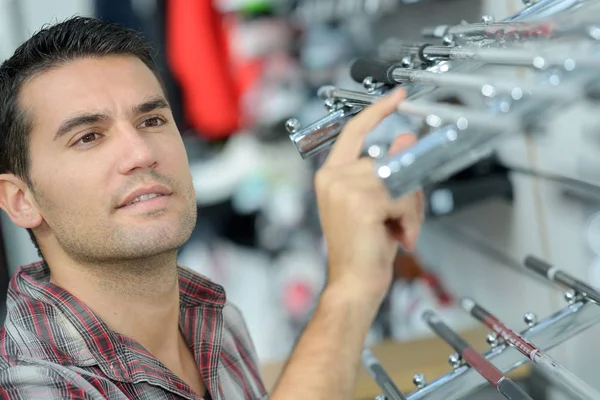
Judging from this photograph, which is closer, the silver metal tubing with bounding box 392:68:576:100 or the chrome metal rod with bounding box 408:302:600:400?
the silver metal tubing with bounding box 392:68:576:100

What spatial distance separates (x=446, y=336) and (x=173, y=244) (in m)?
0.45

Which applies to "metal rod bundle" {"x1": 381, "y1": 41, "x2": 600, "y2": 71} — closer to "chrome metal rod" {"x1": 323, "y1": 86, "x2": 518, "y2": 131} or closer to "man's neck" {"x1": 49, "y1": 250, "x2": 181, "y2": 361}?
"chrome metal rod" {"x1": 323, "y1": 86, "x2": 518, "y2": 131}

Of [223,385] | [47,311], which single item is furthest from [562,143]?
[47,311]

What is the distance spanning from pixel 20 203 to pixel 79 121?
22 cm

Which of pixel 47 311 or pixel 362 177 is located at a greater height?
pixel 47 311

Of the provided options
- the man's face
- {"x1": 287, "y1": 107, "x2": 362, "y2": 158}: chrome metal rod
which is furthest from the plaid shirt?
{"x1": 287, "y1": 107, "x2": 362, "y2": 158}: chrome metal rod

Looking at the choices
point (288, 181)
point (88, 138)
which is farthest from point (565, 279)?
point (288, 181)

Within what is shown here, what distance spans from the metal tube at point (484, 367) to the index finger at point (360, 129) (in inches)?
14.0

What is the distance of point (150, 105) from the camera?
1.29 meters

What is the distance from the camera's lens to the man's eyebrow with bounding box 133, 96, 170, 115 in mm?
1266

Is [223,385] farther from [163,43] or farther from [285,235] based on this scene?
[163,43]

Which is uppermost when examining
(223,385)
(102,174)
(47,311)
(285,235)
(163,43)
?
(163,43)

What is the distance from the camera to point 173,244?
1187mm

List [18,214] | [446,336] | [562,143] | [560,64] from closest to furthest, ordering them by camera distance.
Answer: [560,64]
[446,336]
[18,214]
[562,143]
